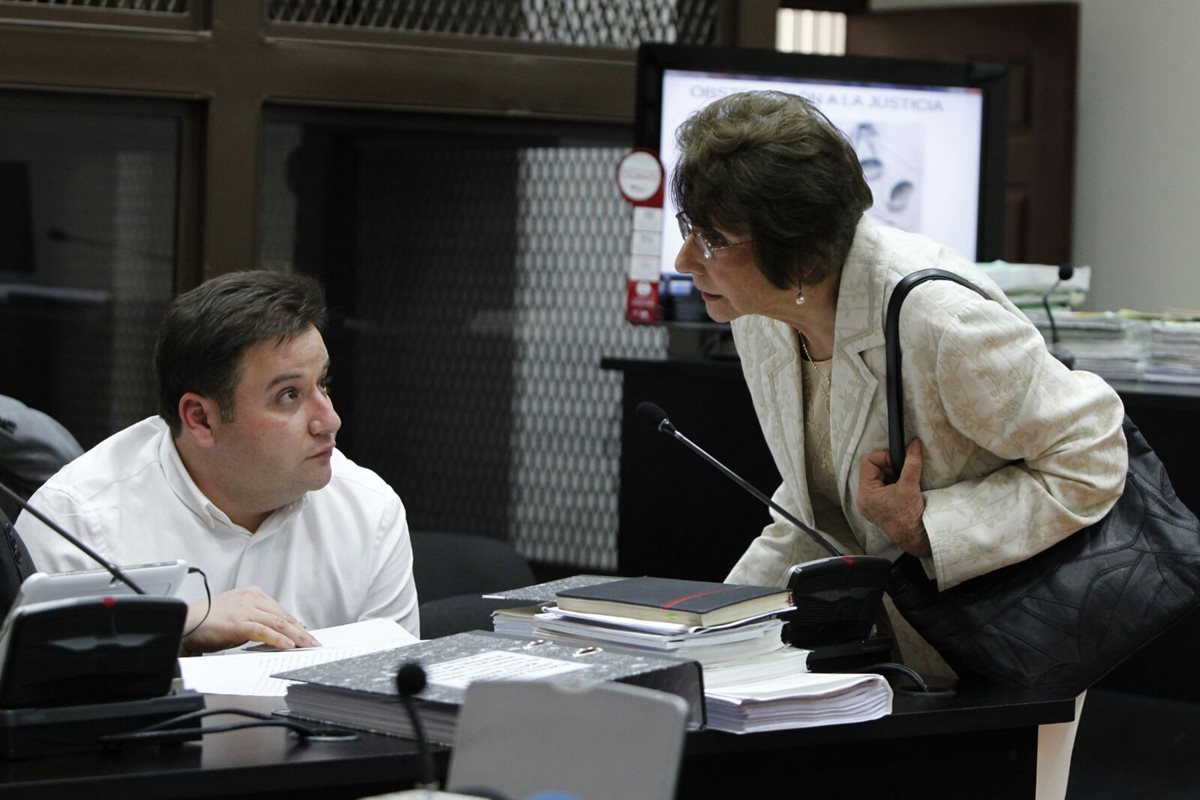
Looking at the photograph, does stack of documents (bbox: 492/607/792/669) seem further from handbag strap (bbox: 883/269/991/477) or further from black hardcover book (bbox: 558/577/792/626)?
handbag strap (bbox: 883/269/991/477)

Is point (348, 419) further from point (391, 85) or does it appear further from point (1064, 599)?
point (1064, 599)

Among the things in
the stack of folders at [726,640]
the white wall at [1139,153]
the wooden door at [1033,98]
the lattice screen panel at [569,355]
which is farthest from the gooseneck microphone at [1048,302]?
the wooden door at [1033,98]

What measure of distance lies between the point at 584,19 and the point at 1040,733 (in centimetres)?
227

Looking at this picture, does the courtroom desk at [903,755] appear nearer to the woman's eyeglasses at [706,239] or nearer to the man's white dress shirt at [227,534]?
the woman's eyeglasses at [706,239]

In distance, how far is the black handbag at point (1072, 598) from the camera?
178cm

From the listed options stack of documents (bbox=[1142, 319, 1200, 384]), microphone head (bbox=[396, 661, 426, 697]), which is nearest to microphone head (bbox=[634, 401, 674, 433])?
microphone head (bbox=[396, 661, 426, 697])

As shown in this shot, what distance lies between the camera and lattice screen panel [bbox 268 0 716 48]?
345 cm

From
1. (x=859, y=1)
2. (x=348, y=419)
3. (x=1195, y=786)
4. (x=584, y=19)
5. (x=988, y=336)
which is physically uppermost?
(x=859, y=1)

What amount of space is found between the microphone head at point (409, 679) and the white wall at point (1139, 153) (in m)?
4.29

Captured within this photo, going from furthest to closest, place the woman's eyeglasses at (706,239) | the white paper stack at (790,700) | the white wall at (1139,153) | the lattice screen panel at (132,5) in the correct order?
the white wall at (1139,153) < the lattice screen panel at (132,5) < the woman's eyeglasses at (706,239) < the white paper stack at (790,700)

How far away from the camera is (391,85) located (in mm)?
3457

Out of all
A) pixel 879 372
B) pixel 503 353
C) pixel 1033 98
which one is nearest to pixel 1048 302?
pixel 503 353

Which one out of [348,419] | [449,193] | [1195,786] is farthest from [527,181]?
[1195,786]

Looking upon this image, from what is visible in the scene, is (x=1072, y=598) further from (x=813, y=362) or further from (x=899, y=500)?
(x=813, y=362)
